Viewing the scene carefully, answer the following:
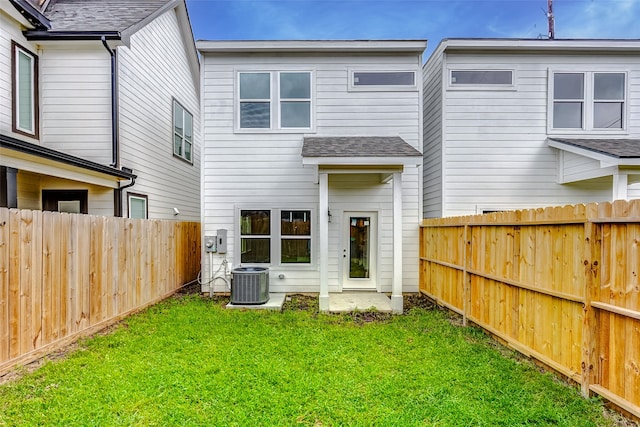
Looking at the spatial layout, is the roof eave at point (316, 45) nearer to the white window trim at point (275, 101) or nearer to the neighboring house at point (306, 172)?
the neighboring house at point (306, 172)

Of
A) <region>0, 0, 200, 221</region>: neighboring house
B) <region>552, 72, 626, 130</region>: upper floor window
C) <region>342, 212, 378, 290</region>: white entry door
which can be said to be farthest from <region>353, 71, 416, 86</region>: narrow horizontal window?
<region>0, 0, 200, 221</region>: neighboring house

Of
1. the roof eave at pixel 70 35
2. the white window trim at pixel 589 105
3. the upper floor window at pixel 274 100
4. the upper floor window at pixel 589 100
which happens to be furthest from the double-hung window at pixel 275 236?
the upper floor window at pixel 589 100

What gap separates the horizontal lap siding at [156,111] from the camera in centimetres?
772

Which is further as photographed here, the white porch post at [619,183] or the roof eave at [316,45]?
the roof eave at [316,45]

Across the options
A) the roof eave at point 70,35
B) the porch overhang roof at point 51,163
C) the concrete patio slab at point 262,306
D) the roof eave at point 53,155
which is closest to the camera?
the roof eave at point 53,155

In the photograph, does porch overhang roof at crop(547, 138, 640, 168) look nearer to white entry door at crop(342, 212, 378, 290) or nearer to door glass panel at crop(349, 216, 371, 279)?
white entry door at crop(342, 212, 378, 290)

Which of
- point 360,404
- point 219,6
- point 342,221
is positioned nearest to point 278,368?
point 360,404

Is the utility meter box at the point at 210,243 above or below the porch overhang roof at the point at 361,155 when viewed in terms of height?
below

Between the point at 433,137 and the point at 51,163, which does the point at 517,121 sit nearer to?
the point at 433,137

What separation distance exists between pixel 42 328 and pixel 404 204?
Result: 23.0ft

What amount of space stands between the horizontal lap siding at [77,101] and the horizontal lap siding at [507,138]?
810cm

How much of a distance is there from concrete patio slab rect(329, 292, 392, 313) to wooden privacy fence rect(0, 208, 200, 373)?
392cm

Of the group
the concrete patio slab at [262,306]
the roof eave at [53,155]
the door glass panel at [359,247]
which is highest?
the roof eave at [53,155]

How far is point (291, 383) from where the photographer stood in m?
3.46
